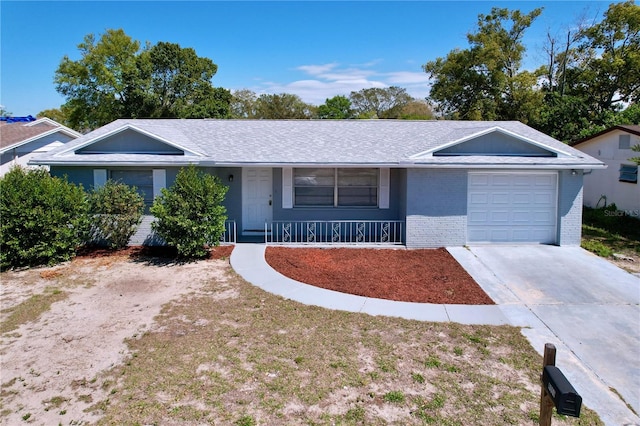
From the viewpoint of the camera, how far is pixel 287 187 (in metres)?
14.7

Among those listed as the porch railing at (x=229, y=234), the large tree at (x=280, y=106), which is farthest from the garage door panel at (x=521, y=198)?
the large tree at (x=280, y=106)

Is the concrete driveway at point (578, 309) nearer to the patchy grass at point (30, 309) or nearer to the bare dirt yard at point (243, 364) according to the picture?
the bare dirt yard at point (243, 364)

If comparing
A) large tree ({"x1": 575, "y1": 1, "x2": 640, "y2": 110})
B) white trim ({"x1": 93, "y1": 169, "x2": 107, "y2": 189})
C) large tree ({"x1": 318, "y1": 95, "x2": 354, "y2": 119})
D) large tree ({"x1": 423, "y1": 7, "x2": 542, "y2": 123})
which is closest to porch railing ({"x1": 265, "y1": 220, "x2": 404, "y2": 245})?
white trim ({"x1": 93, "y1": 169, "x2": 107, "y2": 189})

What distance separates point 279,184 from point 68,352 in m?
8.81

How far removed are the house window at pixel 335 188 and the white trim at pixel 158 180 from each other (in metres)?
4.13

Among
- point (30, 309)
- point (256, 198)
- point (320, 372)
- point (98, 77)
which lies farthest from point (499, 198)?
point (98, 77)

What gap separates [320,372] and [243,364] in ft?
3.75

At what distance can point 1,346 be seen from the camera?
23.6ft

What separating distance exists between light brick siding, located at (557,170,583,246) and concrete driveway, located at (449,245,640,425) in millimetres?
647

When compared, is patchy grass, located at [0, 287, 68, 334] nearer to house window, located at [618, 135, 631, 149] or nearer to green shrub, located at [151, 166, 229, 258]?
green shrub, located at [151, 166, 229, 258]

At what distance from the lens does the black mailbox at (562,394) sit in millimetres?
3244

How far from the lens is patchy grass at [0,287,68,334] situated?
8.12 metres

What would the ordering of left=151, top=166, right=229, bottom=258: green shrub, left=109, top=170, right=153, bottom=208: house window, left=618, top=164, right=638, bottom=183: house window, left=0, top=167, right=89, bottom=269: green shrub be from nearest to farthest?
left=0, top=167, right=89, bottom=269: green shrub < left=151, top=166, right=229, bottom=258: green shrub < left=109, top=170, right=153, bottom=208: house window < left=618, top=164, right=638, bottom=183: house window

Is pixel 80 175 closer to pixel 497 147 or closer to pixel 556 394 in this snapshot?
pixel 497 147
